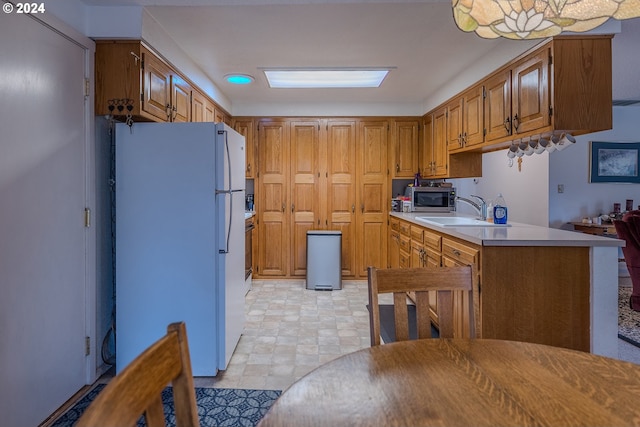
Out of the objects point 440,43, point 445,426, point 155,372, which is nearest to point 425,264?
point 440,43

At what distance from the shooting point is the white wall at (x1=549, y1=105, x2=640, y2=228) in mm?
5336

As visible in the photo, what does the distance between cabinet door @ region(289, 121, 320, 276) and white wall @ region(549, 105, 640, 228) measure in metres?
3.38

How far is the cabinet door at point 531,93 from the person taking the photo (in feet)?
8.01

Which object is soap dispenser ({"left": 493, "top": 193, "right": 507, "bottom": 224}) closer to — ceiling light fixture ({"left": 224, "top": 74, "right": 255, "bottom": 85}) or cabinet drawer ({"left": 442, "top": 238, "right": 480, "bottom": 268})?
cabinet drawer ({"left": 442, "top": 238, "right": 480, "bottom": 268})

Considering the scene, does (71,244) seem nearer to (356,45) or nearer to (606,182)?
(356,45)

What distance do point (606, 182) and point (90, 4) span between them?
6444 mm

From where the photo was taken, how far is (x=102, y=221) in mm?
2436

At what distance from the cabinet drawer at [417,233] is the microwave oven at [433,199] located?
82 centimetres

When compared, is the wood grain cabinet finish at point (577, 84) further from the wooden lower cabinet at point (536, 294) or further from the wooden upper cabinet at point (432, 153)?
the wooden upper cabinet at point (432, 153)

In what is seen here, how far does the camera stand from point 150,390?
2.12ft

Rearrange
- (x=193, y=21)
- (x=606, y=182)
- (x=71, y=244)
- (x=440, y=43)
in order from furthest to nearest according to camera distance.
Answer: (x=606, y=182), (x=440, y=43), (x=193, y=21), (x=71, y=244)

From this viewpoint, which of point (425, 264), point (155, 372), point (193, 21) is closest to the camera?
point (155, 372)

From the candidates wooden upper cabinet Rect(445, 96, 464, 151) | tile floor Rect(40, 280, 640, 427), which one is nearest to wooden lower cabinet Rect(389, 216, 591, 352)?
tile floor Rect(40, 280, 640, 427)

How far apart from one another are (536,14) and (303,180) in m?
3.91
